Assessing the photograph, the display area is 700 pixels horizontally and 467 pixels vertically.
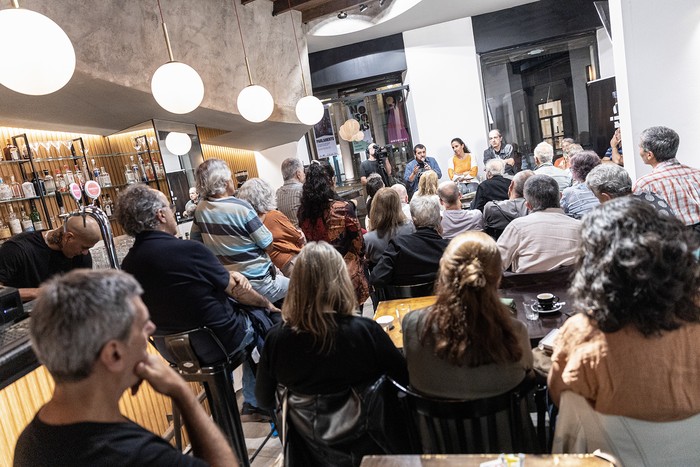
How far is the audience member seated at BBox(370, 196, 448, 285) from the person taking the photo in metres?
2.91

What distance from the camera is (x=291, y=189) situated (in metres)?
4.15

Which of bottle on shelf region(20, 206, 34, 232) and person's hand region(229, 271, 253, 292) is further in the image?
bottle on shelf region(20, 206, 34, 232)

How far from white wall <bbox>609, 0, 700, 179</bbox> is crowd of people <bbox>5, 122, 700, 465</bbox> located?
2.07 metres

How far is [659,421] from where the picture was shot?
3.92 feet

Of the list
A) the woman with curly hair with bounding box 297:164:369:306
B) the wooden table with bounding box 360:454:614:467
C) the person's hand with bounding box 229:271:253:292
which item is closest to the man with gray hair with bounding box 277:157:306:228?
the woman with curly hair with bounding box 297:164:369:306

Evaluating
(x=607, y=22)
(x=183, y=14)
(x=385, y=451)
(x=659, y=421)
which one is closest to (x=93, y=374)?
(x=385, y=451)

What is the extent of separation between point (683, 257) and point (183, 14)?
4.72 metres

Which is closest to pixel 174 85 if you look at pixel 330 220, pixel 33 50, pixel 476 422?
pixel 33 50

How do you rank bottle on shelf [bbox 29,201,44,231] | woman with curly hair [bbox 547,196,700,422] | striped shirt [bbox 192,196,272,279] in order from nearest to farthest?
woman with curly hair [bbox 547,196,700,422] → striped shirt [bbox 192,196,272,279] → bottle on shelf [bbox 29,201,44,231]

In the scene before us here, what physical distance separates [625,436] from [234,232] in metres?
2.05

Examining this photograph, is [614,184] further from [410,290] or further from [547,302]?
[410,290]

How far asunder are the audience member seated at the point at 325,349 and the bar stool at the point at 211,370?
448mm

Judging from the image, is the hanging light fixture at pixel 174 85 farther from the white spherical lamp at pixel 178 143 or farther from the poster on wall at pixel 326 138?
the poster on wall at pixel 326 138

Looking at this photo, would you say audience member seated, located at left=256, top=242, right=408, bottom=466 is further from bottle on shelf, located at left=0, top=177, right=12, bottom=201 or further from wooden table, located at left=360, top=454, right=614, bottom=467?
bottle on shelf, located at left=0, top=177, right=12, bottom=201
